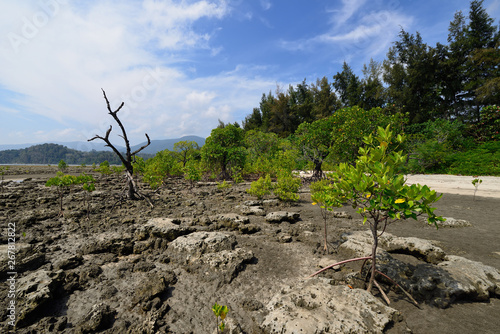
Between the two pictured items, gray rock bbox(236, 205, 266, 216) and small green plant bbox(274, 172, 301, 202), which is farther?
small green plant bbox(274, 172, 301, 202)

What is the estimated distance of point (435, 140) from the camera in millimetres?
19250

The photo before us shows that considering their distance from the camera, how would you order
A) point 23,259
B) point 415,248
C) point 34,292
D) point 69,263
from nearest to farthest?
point 34,292 < point 23,259 < point 69,263 < point 415,248

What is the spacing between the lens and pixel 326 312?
3076mm

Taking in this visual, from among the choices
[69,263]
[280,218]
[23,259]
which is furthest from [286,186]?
[23,259]

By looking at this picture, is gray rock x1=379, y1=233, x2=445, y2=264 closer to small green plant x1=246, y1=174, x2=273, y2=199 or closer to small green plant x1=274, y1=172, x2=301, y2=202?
small green plant x1=274, y1=172, x2=301, y2=202

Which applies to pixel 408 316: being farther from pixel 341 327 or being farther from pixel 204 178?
pixel 204 178

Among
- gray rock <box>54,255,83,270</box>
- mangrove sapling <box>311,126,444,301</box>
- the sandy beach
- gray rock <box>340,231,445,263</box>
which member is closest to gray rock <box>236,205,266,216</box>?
gray rock <box>340,231,445,263</box>

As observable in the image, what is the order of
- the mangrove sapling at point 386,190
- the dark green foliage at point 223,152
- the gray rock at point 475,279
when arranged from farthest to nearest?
the dark green foliage at point 223,152
the gray rock at point 475,279
the mangrove sapling at point 386,190

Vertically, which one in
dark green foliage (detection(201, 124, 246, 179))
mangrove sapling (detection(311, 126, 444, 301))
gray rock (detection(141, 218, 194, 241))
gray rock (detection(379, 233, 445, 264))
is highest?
dark green foliage (detection(201, 124, 246, 179))

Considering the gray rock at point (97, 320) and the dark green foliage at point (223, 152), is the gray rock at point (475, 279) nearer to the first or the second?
the gray rock at point (97, 320)

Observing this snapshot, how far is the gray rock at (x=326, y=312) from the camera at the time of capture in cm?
283

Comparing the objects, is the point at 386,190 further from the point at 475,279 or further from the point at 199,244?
the point at 199,244

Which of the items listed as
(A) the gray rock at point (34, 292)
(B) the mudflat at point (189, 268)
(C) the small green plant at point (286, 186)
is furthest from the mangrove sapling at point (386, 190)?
(C) the small green plant at point (286, 186)

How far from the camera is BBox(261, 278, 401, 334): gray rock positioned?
283cm
